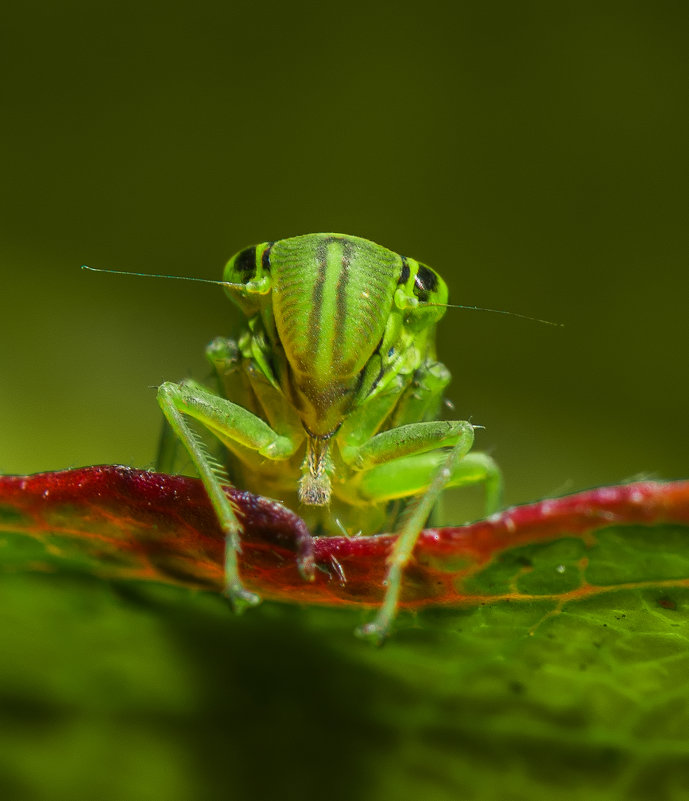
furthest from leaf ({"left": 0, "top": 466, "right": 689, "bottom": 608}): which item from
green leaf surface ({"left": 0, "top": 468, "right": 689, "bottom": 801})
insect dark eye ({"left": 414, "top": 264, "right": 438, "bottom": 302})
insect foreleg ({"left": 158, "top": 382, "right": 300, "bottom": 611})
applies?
insect dark eye ({"left": 414, "top": 264, "right": 438, "bottom": 302})

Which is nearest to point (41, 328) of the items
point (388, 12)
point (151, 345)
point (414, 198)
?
point (151, 345)

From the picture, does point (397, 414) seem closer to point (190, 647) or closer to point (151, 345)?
point (190, 647)

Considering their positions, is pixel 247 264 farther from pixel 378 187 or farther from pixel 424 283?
pixel 378 187

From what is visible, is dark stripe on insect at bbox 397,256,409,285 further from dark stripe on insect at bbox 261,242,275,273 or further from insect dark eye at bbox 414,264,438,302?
dark stripe on insect at bbox 261,242,275,273

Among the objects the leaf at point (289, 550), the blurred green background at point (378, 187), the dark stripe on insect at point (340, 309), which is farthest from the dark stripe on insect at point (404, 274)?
the blurred green background at point (378, 187)

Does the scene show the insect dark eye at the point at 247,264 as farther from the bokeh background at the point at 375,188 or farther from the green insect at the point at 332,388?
the bokeh background at the point at 375,188
